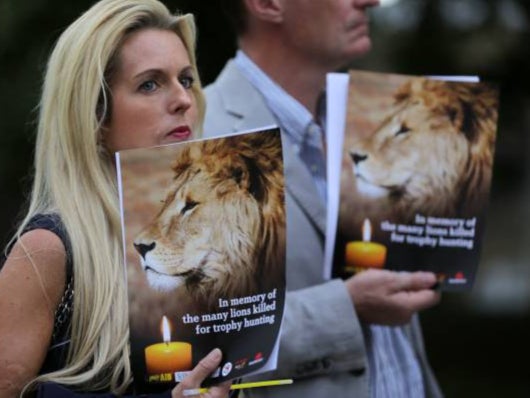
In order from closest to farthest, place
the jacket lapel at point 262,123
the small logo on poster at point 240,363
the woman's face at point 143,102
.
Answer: the small logo on poster at point 240,363, the woman's face at point 143,102, the jacket lapel at point 262,123

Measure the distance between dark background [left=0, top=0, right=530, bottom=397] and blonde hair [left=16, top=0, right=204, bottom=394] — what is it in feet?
9.17

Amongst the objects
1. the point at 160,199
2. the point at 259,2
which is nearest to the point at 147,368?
the point at 160,199

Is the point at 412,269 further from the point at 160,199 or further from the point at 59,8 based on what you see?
the point at 59,8

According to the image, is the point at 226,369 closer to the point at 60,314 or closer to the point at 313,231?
the point at 60,314

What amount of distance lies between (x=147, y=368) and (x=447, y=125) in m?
1.20

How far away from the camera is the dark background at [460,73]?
6364 millimetres

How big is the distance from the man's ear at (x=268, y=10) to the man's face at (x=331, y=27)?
0.04m

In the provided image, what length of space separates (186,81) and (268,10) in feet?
3.13

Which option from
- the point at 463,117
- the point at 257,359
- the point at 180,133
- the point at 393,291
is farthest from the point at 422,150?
the point at 257,359

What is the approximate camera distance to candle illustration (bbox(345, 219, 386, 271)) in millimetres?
3199

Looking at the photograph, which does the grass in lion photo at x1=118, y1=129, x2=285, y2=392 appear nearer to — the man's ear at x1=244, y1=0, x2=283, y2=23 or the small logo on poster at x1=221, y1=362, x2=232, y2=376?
the small logo on poster at x1=221, y1=362, x2=232, y2=376

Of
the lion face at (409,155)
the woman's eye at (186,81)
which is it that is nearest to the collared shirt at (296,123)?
the lion face at (409,155)

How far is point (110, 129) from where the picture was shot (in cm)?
261

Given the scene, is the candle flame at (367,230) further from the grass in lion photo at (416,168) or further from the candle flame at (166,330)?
the candle flame at (166,330)
